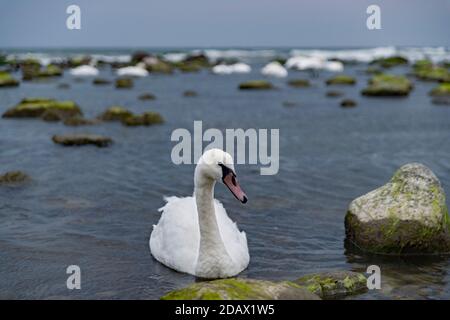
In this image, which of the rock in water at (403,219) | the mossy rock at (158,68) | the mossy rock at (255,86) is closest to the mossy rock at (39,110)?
the mossy rock at (255,86)

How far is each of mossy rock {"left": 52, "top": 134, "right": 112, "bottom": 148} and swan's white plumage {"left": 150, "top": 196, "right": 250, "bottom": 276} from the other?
1027cm

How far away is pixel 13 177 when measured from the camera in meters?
15.0

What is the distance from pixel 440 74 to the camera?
51.3 metres

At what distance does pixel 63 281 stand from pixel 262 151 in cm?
1163

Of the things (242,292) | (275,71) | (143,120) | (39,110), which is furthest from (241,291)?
(275,71)

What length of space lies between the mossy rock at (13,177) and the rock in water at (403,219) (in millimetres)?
8028

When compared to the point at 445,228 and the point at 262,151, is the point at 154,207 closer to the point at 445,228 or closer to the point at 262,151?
the point at 445,228

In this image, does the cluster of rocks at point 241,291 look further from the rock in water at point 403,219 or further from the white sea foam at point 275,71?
the white sea foam at point 275,71

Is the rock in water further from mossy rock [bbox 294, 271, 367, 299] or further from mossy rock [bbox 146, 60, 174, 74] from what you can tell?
mossy rock [bbox 146, 60, 174, 74]

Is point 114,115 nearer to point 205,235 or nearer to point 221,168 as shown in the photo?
point 205,235

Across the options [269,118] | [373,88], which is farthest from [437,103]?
[269,118]

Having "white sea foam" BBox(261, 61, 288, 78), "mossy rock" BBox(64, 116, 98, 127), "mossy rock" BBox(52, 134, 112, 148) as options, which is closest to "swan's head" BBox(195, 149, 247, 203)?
"mossy rock" BBox(52, 134, 112, 148)

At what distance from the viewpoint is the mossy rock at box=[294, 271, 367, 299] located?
26.9 ft
